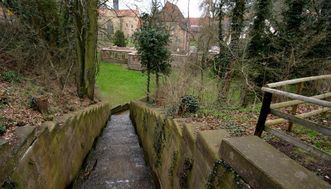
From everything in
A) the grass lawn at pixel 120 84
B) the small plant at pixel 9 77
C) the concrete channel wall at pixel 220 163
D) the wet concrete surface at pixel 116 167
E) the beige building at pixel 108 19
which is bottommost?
the wet concrete surface at pixel 116 167

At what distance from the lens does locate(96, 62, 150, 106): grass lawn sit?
14.8 m

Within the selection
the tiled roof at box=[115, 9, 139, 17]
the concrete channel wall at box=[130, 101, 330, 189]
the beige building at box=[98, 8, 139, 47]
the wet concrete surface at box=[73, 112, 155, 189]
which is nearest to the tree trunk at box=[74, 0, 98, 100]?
the beige building at box=[98, 8, 139, 47]

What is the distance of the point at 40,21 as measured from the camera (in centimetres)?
840

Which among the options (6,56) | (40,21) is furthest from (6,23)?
(40,21)

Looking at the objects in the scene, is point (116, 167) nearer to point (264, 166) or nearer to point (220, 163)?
point (220, 163)

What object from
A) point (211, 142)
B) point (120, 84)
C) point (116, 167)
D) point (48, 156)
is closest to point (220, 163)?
point (211, 142)

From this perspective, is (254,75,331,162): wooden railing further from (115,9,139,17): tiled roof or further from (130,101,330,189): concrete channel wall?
(115,9,139,17): tiled roof

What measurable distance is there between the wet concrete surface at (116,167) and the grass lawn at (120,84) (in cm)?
493

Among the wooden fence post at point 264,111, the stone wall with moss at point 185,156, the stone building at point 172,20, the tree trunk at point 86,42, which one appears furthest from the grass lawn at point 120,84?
the wooden fence post at point 264,111

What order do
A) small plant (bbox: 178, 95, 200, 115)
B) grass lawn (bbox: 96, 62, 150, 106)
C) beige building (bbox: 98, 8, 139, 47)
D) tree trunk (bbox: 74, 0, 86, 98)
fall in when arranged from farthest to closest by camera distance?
grass lawn (bbox: 96, 62, 150, 106) < beige building (bbox: 98, 8, 139, 47) < tree trunk (bbox: 74, 0, 86, 98) < small plant (bbox: 178, 95, 200, 115)

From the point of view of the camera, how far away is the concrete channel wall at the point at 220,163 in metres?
1.99

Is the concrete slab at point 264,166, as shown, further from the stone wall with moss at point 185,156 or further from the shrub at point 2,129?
the shrub at point 2,129

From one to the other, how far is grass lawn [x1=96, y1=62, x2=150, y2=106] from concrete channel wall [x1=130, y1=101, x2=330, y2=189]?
26.3ft

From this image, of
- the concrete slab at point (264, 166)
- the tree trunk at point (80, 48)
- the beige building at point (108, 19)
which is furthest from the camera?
the beige building at point (108, 19)
